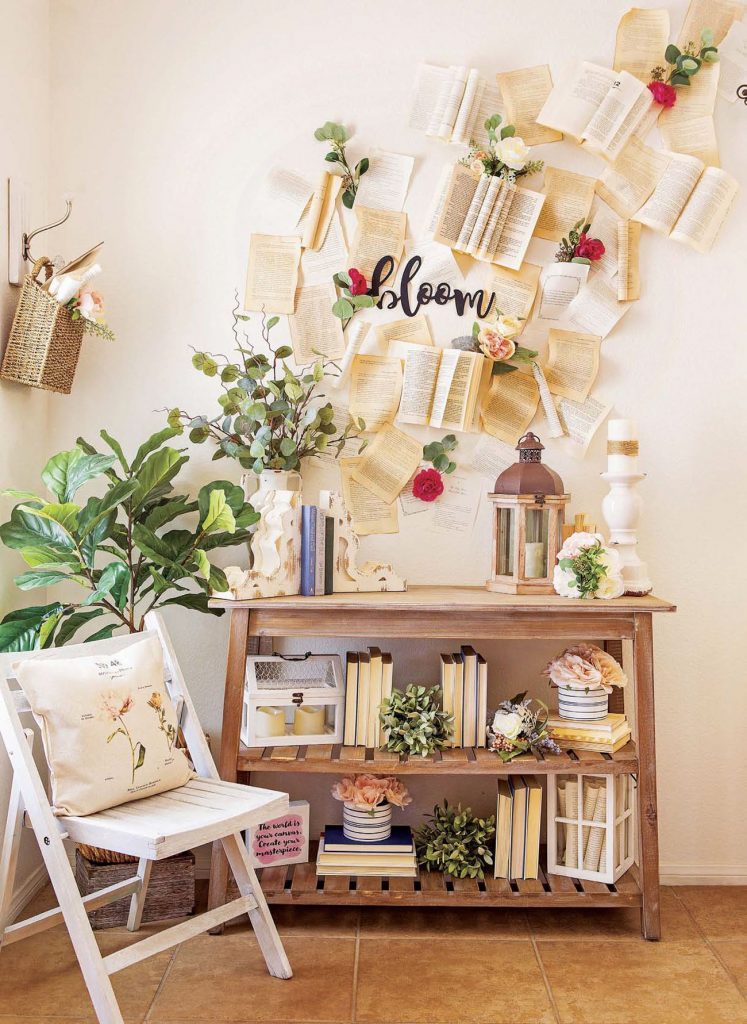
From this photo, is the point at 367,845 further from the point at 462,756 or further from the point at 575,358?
the point at 575,358

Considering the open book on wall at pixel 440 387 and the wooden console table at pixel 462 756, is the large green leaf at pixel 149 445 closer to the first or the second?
the wooden console table at pixel 462 756

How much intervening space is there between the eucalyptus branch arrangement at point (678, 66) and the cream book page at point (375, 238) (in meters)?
0.83

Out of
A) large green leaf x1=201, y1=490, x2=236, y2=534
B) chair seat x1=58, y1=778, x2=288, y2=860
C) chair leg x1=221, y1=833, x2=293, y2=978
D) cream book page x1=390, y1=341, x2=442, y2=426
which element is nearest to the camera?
chair seat x1=58, y1=778, x2=288, y2=860

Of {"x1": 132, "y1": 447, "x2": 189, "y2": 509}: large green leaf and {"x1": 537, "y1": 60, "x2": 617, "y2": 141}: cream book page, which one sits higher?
{"x1": 537, "y1": 60, "x2": 617, "y2": 141}: cream book page

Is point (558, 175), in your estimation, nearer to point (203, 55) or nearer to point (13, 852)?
point (203, 55)

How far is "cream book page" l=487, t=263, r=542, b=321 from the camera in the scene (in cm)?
277

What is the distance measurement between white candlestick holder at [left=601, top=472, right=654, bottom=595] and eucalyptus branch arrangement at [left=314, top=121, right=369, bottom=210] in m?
1.12

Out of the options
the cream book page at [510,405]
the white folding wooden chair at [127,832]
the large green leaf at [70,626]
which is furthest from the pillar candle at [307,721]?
the cream book page at [510,405]

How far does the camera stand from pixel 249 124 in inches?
109

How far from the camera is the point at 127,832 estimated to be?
1845 millimetres

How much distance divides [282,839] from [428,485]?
1077 millimetres

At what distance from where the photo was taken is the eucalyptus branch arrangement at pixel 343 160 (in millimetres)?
2701

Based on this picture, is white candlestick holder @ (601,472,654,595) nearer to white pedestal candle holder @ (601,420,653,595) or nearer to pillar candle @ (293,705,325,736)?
white pedestal candle holder @ (601,420,653,595)

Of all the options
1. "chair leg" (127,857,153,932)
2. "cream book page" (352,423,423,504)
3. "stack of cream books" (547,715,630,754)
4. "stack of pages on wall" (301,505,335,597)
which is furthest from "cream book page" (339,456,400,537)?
"chair leg" (127,857,153,932)
